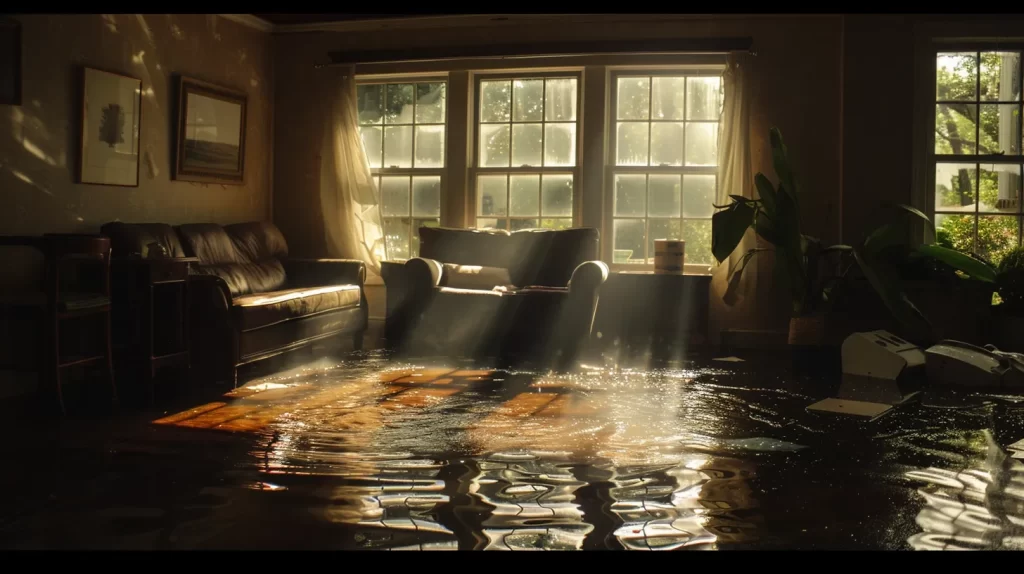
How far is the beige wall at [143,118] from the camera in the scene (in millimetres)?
4383

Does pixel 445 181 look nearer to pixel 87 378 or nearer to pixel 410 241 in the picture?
pixel 410 241

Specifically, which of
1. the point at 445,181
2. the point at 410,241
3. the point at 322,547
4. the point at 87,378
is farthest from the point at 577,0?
the point at 322,547

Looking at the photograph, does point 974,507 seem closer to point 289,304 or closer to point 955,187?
point 289,304

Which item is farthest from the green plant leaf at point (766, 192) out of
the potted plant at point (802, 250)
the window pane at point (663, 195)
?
the window pane at point (663, 195)

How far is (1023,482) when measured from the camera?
2660 millimetres

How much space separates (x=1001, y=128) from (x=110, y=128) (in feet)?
19.6

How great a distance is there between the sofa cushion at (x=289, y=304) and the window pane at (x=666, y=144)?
2.48 meters

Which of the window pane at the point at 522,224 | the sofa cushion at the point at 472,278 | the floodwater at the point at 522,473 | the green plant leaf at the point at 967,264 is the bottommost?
the floodwater at the point at 522,473

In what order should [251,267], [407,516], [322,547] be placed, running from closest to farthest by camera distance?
[322,547], [407,516], [251,267]

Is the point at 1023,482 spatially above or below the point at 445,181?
below

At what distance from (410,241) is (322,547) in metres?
4.94

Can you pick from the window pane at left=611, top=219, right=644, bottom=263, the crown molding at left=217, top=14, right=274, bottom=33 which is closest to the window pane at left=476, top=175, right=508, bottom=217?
the window pane at left=611, top=219, right=644, bottom=263

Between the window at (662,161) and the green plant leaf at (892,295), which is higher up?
A: the window at (662,161)

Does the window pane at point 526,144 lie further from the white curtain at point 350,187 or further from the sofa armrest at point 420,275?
the sofa armrest at point 420,275
